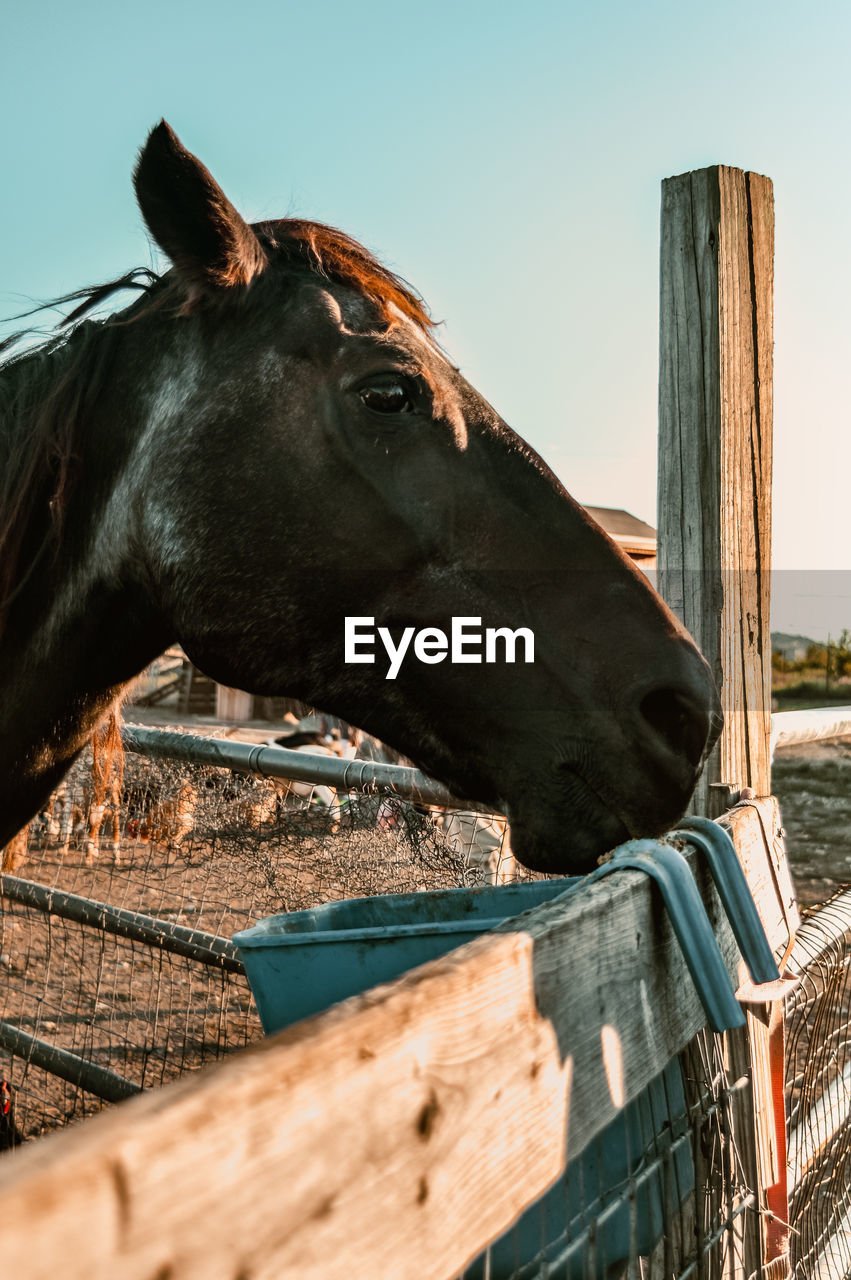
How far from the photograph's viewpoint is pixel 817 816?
10.6 metres

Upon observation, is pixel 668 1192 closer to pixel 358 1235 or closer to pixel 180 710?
pixel 358 1235

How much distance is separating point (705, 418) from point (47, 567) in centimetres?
144

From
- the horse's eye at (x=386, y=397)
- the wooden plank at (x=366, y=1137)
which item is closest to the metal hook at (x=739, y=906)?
the wooden plank at (x=366, y=1137)

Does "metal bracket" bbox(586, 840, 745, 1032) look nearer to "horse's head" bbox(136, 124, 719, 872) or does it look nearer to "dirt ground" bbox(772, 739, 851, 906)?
"horse's head" bbox(136, 124, 719, 872)

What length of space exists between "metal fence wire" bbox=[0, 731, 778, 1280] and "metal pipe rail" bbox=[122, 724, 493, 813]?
1 cm

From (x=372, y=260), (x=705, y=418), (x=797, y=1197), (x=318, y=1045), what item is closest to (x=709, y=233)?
(x=705, y=418)

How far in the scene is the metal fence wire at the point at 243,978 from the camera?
1.13m

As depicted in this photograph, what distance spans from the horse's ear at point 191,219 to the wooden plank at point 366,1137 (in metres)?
1.52

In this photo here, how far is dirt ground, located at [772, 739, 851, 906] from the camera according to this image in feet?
23.6

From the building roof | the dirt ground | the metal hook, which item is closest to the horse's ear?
the metal hook

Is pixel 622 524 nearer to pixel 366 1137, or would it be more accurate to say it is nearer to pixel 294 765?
pixel 294 765

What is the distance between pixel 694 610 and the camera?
184cm

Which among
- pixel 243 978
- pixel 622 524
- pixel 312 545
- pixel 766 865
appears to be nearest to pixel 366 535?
pixel 312 545

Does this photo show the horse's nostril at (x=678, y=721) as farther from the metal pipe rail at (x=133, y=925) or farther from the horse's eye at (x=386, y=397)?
the metal pipe rail at (x=133, y=925)
